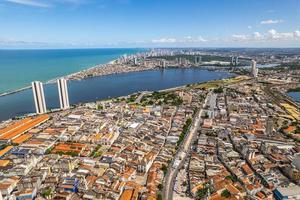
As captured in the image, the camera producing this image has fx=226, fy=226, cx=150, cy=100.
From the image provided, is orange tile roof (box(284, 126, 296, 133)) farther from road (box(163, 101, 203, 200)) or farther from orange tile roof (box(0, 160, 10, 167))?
orange tile roof (box(0, 160, 10, 167))

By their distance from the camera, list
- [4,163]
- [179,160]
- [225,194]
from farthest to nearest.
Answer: [179,160], [4,163], [225,194]

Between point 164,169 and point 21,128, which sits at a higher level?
point 21,128

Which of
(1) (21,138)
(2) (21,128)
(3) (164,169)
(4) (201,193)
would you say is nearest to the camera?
(4) (201,193)

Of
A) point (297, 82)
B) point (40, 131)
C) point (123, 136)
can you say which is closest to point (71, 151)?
point (123, 136)

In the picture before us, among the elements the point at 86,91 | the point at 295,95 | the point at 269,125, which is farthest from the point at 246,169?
the point at 86,91

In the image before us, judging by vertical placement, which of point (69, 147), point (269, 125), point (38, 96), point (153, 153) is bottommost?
point (269, 125)

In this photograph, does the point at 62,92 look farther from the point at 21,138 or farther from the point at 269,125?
the point at 269,125

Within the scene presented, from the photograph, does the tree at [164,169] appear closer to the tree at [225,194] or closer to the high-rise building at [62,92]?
the tree at [225,194]

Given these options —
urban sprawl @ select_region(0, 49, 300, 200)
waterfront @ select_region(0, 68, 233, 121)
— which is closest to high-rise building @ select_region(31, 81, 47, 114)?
urban sprawl @ select_region(0, 49, 300, 200)

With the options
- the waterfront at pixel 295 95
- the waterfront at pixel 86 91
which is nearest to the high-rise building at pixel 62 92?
the waterfront at pixel 86 91
